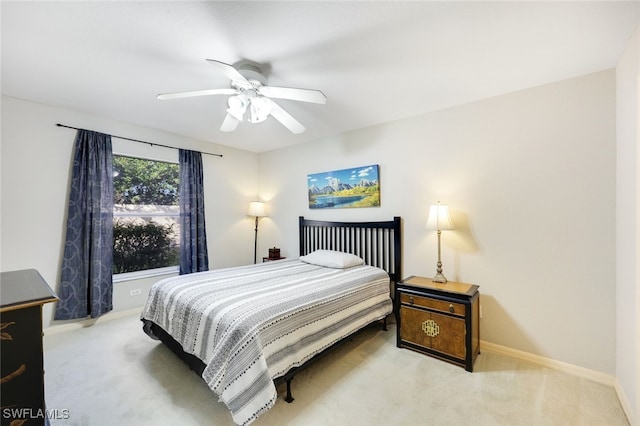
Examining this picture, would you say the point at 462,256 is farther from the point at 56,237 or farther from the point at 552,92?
the point at 56,237

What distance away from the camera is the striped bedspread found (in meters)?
1.67

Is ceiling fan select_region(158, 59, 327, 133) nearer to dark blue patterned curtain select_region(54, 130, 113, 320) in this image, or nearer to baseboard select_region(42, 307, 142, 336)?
dark blue patterned curtain select_region(54, 130, 113, 320)

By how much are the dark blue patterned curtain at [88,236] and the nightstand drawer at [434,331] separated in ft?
11.5

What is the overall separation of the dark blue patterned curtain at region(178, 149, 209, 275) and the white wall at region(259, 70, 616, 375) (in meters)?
2.90

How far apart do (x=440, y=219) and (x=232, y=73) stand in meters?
2.23

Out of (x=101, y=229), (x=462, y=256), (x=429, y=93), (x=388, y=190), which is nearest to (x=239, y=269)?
(x=101, y=229)

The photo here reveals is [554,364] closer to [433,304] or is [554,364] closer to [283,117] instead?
[433,304]

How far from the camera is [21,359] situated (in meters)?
0.97

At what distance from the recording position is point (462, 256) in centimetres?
283

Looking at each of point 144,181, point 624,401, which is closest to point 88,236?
point 144,181

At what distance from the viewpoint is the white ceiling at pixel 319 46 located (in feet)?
5.19

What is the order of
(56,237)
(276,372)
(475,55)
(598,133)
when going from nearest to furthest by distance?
(276,372) → (475,55) → (598,133) → (56,237)

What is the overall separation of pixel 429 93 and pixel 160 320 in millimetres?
3286

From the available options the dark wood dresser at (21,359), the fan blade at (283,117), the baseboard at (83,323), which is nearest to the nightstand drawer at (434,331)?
the fan blade at (283,117)
